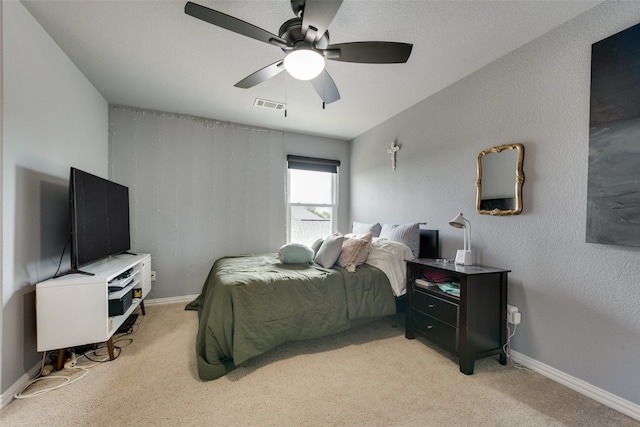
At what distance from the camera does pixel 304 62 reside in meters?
1.54

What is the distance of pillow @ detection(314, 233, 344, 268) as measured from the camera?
2625mm

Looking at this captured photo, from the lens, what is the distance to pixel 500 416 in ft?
4.91

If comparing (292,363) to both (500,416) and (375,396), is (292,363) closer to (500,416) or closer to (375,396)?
(375,396)

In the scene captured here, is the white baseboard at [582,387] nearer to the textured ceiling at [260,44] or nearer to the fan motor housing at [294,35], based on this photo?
Result: the textured ceiling at [260,44]

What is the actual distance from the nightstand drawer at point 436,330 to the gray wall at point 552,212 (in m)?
0.51

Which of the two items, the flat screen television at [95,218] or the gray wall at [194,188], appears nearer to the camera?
the flat screen television at [95,218]

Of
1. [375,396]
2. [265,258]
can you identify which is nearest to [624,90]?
[375,396]

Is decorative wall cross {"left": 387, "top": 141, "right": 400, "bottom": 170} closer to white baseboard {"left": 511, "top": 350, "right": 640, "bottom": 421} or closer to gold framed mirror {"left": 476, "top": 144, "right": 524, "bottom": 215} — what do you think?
gold framed mirror {"left": 476, "top": 144, "right": 524, "bottom": 215}

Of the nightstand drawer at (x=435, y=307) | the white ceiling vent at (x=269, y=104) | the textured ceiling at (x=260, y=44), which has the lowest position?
the nightstand drawer at (x=435, y=307)

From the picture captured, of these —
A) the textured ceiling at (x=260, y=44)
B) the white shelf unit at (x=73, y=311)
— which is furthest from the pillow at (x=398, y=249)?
the white shelf unit at (x=73, y=311)

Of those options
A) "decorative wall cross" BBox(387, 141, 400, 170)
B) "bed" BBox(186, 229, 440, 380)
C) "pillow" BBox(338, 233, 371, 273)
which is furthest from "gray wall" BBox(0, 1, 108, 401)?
"decorative wall cross" BBox(387, 141, 400, 170)

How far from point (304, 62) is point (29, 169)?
200 cm

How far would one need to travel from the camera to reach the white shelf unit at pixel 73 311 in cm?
179

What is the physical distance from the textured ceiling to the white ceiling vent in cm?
8
